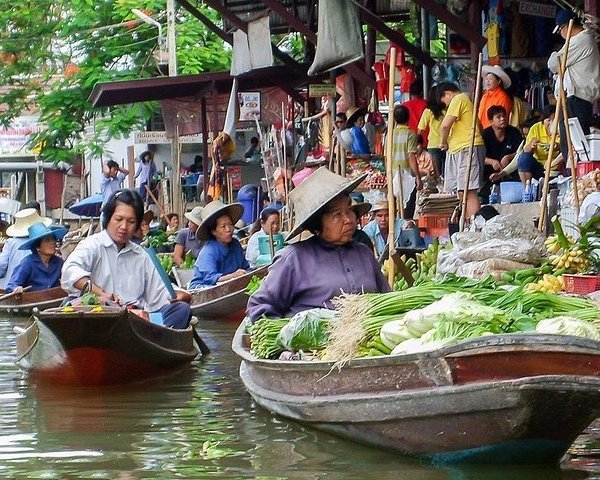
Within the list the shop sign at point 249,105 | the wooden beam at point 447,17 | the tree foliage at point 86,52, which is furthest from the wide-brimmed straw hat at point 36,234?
the tree foliage at point 86,52

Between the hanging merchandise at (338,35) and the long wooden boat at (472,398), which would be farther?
the hanging merchandise at (338,35)

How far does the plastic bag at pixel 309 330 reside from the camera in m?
6.67

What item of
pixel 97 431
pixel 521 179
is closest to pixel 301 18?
pixel 521 179

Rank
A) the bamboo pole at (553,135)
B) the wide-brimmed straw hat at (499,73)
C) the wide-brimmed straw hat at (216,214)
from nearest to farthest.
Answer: the bamboo pole at (553,135) < the wide-brimmed straw hat at (216,214) < the wide-brimmed straw hat at (499,73)

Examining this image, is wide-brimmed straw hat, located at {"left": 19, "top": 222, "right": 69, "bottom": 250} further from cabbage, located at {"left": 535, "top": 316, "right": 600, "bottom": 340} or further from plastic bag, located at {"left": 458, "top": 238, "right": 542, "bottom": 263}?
cabbage, located at {"left": 535, "top": 316, "right": 600, "bottom": 340}

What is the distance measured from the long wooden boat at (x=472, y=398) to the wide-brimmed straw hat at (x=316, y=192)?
1050 mm

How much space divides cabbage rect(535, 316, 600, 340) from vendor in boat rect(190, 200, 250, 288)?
6924mm

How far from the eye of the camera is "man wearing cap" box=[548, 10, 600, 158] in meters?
11.4

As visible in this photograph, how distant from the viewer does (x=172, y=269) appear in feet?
53.5

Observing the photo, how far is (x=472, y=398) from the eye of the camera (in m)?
5.64

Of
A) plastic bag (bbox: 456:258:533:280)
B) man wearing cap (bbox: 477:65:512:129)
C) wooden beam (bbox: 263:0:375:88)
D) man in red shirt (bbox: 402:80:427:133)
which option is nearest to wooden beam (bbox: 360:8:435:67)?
man in red shirt (bbox: 402:80:427:133)

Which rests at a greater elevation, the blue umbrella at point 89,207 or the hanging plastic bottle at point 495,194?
the hanging plastic bottle at point 495,194

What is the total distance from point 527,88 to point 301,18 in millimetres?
4828

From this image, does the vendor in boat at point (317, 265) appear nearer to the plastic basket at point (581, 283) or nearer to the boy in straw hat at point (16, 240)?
the plastic basket at point (581, 283)
